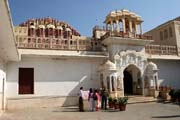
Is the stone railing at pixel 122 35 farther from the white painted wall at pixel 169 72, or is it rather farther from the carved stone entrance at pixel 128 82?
the carved stone entrance at pixel 128 82

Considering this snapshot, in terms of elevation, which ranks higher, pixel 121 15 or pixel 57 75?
pixel 121 15

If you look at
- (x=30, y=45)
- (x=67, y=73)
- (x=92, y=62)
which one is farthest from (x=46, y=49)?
(x=92, y=62)

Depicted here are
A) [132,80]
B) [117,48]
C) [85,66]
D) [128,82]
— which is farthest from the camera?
[128,82]

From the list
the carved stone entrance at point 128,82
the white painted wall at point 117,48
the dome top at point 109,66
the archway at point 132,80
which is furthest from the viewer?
the carved stone entrance at point 128,82

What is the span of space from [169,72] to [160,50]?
224cm

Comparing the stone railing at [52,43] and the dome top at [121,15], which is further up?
the dome top at [121,15]

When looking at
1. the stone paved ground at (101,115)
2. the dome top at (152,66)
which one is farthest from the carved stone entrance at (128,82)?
the stone paved ground at (101,115)

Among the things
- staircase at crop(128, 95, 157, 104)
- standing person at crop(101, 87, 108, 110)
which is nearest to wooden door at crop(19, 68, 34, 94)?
standing person at crop(101, 87, 108, 110)

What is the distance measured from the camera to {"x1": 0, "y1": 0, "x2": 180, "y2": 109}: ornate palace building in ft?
52.7

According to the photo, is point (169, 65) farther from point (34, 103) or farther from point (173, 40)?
point (34, 103)

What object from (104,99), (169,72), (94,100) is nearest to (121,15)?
(169,72)

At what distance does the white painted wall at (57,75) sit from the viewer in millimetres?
15966

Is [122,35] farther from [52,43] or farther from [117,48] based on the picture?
[52,43]

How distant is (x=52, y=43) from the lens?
685 inches
